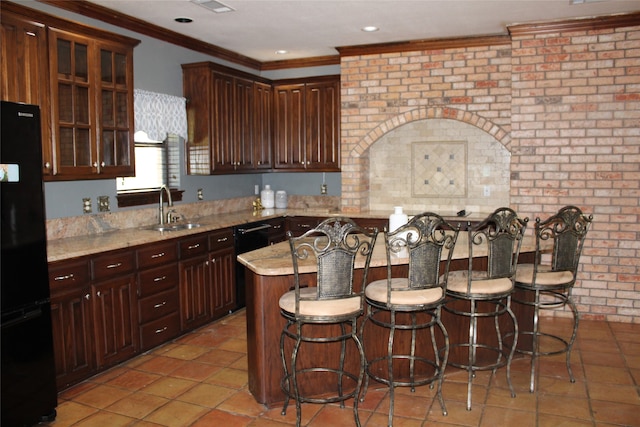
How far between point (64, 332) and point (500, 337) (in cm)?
283

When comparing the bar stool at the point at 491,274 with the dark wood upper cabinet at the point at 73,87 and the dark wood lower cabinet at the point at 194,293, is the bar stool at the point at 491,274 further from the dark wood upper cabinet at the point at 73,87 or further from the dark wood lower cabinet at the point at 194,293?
the dark wood upper cabinet at the point at 73,87

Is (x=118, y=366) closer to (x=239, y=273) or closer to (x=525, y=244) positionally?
(x=239, y=273)

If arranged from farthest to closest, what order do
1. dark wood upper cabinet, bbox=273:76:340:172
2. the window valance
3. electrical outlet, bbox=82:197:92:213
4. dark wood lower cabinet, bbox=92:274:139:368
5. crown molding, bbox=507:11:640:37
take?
dark wood upper cabinet, bbox=273:76:340:172 → the window valance → crown molding, bbox=507:11:640:37 → electrical outlet, bbox=82:197:92:213 → dark wood lower cabinet, bbox=92:274:139:368

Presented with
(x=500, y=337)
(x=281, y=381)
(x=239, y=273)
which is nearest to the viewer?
(x=281, y=381)

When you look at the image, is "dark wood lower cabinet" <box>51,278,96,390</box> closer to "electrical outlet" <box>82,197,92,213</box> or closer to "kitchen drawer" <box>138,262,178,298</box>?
"kitchen drawer" <box>138,262,178,298</box>

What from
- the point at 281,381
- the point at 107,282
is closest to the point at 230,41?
the point at 107,282

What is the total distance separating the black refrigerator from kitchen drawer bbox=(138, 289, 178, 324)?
40.1 inches

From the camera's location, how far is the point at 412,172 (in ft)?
20.2

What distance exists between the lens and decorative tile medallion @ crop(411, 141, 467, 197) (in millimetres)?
5941

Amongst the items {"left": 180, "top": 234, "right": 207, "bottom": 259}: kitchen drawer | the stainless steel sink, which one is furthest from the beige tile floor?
the stainless steel sink

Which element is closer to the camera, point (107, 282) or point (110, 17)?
point (107, 282)

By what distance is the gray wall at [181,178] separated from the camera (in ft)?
13.5

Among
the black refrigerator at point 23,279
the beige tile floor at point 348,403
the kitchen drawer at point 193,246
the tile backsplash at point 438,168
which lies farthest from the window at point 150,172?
the tile backsplash at point 438,168

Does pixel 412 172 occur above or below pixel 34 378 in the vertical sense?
above
